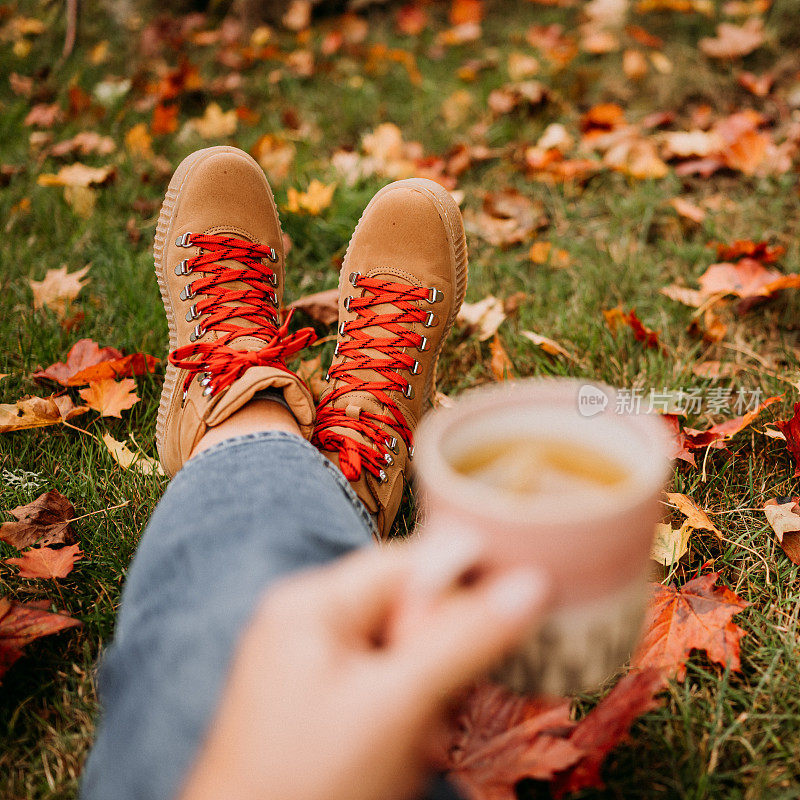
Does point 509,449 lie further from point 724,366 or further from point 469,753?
point 724,366

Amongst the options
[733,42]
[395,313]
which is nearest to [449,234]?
[395,313]

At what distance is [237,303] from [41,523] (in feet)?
1.52

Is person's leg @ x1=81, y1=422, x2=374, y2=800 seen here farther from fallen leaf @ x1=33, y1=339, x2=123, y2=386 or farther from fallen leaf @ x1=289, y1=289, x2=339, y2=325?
fallen leaf @ x1=289, y1=289, x2=339, y2=325

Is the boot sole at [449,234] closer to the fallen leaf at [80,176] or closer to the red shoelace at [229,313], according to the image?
the red shoelace at [229,313]

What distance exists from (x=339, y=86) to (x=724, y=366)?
5.14 ft

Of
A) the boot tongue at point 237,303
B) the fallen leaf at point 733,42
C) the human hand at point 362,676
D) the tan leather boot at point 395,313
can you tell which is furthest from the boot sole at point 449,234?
the fallen leaf at point 733,42

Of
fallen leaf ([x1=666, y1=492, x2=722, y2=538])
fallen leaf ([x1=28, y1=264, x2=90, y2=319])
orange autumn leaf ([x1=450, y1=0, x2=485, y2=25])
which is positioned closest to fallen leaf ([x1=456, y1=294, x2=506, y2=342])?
fallen leaf ([x1=666, y1=492, x2=722, y2=538])

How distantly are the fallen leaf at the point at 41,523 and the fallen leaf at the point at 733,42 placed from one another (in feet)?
6.71

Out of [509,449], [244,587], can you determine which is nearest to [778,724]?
[509,449]

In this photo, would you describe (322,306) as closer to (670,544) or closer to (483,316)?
(483,316)

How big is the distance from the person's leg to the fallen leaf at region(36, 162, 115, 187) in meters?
1.18

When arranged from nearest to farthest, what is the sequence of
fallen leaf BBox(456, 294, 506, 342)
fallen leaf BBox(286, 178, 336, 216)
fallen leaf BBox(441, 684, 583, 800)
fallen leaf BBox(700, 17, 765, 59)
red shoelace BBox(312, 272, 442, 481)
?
fallen leaf BBox(441, 684, 583, 800) < red shoelace BBox(312, 272, 442, 481) < fallen leaf BBox(456, 294, 506, 342) < fallen leaf BBox(286, 178, 336, 216) < fallen leaf BBox(700, 17, 765, 59)

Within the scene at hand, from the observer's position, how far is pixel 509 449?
20.6 inches

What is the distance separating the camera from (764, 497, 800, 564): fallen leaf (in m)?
0.88
